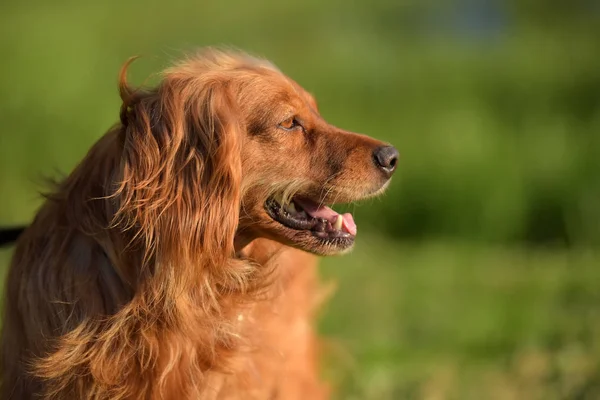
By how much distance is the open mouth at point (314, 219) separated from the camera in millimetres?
3922

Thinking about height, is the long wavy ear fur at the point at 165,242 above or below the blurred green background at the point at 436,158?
above

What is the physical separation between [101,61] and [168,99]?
921 centimetres

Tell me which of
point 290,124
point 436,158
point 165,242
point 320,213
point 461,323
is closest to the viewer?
point 165,242

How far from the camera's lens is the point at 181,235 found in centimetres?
358

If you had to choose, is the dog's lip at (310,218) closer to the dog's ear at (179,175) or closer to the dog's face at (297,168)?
the dog's face at (297,168)

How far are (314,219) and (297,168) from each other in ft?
0.82

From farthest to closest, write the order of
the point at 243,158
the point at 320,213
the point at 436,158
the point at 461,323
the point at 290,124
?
the point at 436,158 < the point at 461,323 < the point at 320,213 < the point at 290,124 < the point at 243,158

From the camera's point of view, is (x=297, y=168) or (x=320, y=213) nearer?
(x=297, y=168)

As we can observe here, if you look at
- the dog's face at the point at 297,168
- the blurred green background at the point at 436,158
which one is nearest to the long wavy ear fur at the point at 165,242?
the dog's face at the point at 297,168

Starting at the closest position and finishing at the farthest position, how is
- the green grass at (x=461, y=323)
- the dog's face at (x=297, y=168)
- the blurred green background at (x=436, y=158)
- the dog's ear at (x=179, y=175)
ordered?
the dog's ear at (x=179, y=175) < the dog's face at (x=297, y=168) < the green grass at (x=461, y=323) < the blurred green background at (x=436, y=158)

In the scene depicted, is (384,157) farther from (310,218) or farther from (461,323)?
(461,323)

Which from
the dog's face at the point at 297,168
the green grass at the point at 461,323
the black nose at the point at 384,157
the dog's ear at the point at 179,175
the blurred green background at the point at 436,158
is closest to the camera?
the dog's ear at the point at 179,175

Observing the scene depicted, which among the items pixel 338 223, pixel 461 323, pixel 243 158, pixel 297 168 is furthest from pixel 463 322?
pixel 243 158

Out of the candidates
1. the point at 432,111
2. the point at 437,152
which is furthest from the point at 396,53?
the point at 437,152
